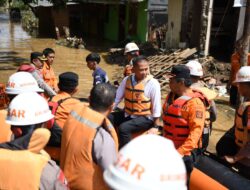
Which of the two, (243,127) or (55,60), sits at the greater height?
(243,127)

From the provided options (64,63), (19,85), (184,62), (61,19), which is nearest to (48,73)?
(19,85)

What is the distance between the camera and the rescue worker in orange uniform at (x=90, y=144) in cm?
263

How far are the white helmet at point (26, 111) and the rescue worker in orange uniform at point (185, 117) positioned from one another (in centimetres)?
161

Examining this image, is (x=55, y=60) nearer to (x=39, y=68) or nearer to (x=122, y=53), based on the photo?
(x=122, y=53)

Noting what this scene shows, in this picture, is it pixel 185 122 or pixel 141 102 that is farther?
pixel 141 102

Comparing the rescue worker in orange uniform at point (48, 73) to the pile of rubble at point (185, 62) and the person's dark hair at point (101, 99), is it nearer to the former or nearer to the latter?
the person's dark hair at point (101, 99)

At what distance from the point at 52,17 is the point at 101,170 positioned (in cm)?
2665

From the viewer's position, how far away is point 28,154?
2.24m

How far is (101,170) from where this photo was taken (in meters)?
2.70

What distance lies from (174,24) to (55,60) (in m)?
6.26

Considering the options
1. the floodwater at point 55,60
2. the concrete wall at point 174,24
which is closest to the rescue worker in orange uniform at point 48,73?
the floodwater at point 55,60

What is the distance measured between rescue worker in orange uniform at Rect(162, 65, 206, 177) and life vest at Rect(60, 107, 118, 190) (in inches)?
43.5

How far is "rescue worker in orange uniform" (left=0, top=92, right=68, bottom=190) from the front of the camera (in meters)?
2.20

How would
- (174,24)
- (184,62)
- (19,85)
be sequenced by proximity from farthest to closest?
1. (174,24)
2. (184,62)
3. (19,85)
